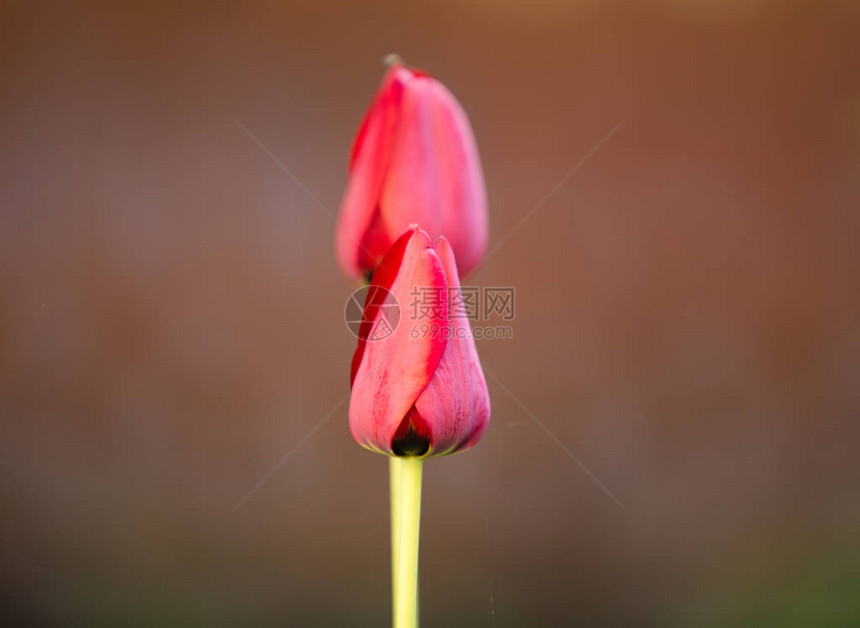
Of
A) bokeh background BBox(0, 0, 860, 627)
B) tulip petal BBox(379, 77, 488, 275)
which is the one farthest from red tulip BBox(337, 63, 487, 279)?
bokeh background BBox(0, 0, 860, 627)

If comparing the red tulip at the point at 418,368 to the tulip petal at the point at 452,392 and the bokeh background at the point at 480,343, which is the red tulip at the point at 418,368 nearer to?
the tulip petal at the point at 452,392

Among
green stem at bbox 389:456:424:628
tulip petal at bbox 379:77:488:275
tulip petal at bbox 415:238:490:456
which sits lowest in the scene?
green stem at bbox 389:456:424:628

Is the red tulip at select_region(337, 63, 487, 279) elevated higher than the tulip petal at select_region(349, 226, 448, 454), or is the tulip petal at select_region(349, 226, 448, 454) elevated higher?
the red tulip at select_region(337, 63, 487, 279)

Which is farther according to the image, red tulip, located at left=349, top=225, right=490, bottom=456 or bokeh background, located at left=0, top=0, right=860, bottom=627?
bokeh background, located at left=0, top=0, right=860, bottom=627

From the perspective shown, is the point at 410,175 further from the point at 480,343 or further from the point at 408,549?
the point at 480,343

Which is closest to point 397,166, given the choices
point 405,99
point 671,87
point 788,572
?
point 405,99

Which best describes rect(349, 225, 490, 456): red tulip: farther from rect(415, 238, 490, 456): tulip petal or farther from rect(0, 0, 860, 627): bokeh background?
rect(0, 0, 860, 627): bokeh background

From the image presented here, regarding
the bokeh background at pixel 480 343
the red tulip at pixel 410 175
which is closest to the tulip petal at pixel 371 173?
the red tulip at pixel 410 175
